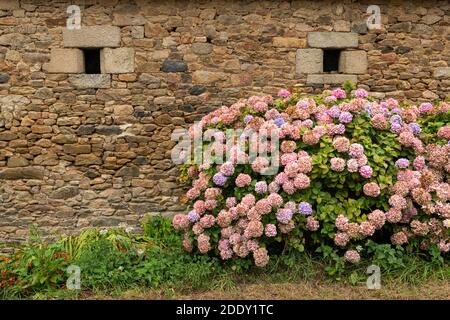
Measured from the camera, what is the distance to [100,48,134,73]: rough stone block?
5246 millimetres

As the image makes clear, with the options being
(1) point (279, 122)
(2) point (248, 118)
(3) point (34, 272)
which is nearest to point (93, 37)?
(2) point (248, 118)

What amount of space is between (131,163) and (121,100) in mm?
799

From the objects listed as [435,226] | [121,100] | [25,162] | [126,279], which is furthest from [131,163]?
[435,226]

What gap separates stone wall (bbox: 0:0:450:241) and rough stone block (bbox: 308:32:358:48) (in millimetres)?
19

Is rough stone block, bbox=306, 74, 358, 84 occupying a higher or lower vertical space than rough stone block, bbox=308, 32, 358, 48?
lower

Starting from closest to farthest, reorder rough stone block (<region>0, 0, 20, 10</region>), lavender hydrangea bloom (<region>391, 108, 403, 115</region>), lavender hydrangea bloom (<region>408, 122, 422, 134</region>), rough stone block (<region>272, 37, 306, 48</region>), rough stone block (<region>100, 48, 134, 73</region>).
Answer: lavender hydrangea bloom (<region>408, 122, 422, 134</region>) < lavender hydrangea bloom (<region>391, 108, 403, 115</region>) < rough stone block (<region>0, 0, 20, 10</region>) < rough stone block (<region>100, 48, 134, 73</region>) < rough stone block (<region>272, 37, 306, 48</region>)

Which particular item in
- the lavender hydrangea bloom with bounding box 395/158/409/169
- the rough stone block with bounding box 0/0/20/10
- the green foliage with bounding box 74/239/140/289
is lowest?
the green foliage with bounding box 74/239/140/289

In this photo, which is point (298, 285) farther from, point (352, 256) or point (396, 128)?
point (396, 128)

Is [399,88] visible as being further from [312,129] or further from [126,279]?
[126,279]

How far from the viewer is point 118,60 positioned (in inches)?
207

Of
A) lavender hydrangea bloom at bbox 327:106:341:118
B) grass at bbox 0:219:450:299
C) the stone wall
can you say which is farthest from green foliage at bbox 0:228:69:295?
lavender hydrangea bloom at bbox 327:106:341:118

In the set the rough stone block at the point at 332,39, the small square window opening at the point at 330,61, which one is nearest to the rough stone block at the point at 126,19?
the rough stone block at the point at 332,39

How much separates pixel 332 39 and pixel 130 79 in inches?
103

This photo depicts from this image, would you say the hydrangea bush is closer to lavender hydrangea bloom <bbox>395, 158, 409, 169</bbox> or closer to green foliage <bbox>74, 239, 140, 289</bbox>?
lavender hydrangea bloom <bbox>395, 158, 409, 169</bbox>
